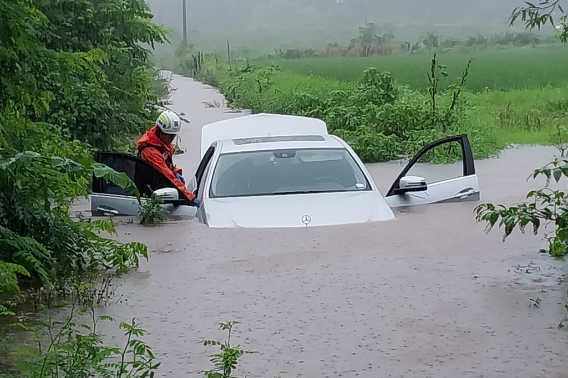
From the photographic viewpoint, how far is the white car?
8727 millimetres

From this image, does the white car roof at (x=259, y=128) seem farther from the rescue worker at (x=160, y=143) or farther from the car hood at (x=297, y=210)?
the car hood at (x=297, y=210)

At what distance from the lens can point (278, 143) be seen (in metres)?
9.63

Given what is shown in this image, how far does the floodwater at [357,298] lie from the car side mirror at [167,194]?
0.94 ft

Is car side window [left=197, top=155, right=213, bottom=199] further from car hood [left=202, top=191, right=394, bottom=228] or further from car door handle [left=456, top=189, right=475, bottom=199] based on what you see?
car door handle [left=456, top=189, right=475, bottom=199]

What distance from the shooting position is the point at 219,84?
41.5 m

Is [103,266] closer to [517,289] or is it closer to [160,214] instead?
[160,214]

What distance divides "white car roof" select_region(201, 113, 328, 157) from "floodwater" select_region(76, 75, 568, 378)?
1.90 metres

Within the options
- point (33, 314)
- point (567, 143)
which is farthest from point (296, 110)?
point (33, 314)

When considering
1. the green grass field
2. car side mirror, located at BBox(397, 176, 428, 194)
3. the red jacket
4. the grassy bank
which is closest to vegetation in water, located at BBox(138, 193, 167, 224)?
the red jacket

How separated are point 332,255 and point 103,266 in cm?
183

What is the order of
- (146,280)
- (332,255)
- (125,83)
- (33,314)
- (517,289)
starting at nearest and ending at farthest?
(33,314) < (517,289) < (146,280) < (332,255) < (125,83)

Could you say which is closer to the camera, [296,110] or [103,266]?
[103,266]

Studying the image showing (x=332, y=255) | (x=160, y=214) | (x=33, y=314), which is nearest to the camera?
(x=33, y=314)

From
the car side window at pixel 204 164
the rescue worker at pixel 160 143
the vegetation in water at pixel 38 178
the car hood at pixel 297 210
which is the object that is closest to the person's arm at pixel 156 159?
the rescue worker at pixel 160 143
